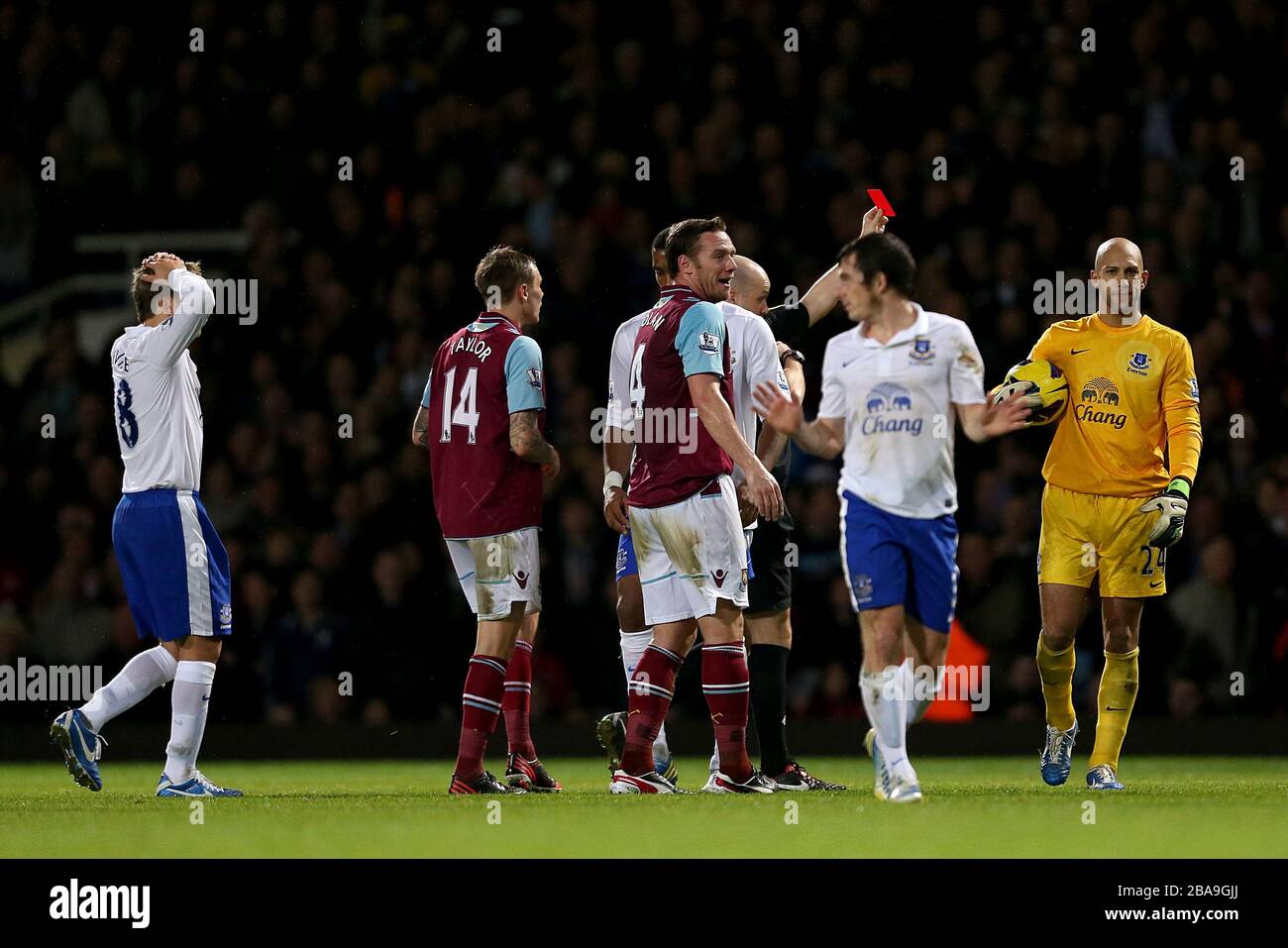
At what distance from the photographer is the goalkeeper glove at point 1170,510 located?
310 inches

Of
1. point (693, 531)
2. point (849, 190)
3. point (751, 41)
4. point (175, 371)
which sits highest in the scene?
point (751, 41)

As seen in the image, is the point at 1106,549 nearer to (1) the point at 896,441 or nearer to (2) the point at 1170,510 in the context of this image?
(2) the point at 1170,510

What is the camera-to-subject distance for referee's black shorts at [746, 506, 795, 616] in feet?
27.2

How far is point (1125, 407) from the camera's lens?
319 inches

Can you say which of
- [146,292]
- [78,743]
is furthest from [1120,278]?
[78,743]

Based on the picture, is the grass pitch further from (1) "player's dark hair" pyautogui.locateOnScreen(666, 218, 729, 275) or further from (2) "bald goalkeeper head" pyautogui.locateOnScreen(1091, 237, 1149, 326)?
(1) "player's dark hair" pyautogui.locateOnScreen(666, 218, 729, 275)

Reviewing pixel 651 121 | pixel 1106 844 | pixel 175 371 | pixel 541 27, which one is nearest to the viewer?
pixel 1106 844

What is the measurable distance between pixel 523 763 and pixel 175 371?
7.44 feet

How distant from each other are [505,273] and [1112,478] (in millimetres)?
2746

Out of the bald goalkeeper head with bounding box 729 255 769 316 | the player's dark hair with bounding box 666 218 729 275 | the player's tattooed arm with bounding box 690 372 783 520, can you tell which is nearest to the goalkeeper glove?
the player's tattooed arm with bounding box 690 372 783 520

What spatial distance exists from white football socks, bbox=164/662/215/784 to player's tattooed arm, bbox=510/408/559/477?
1.65 metres

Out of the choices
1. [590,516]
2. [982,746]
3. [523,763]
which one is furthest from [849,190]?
[523,763]

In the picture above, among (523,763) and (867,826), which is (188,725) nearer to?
(523,763)
